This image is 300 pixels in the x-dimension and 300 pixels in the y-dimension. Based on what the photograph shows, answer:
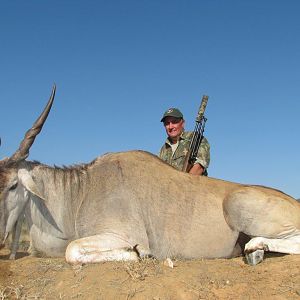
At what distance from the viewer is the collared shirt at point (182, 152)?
7.37m

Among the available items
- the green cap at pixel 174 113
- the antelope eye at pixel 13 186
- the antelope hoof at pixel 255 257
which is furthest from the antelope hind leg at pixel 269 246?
the green cap at pixel 174 113

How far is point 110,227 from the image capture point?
16.3ft

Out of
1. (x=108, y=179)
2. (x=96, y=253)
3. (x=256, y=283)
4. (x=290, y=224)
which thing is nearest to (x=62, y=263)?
(x=96, y=253)

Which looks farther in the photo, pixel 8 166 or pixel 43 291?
pixel 8 166

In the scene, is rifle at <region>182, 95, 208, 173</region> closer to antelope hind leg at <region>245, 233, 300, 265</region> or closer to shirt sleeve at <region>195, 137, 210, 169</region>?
shirt sleeve at <region>195, 137, 210, 169</region>

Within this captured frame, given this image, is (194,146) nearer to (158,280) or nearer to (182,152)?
(182,152)

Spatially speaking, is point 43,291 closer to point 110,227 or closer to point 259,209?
point 110,227

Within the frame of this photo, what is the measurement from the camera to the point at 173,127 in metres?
7.77

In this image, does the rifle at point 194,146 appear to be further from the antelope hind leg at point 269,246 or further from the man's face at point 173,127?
→ the antelope hind leg at point 269,246

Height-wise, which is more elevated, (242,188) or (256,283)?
(242,188)

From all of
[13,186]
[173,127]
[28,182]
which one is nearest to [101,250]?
[28,182]

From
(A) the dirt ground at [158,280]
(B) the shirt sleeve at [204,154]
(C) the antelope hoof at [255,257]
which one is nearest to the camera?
(A) the dirt ground at [158,280]

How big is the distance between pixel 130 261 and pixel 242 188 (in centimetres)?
154

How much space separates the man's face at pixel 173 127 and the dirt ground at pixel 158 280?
340 cm
